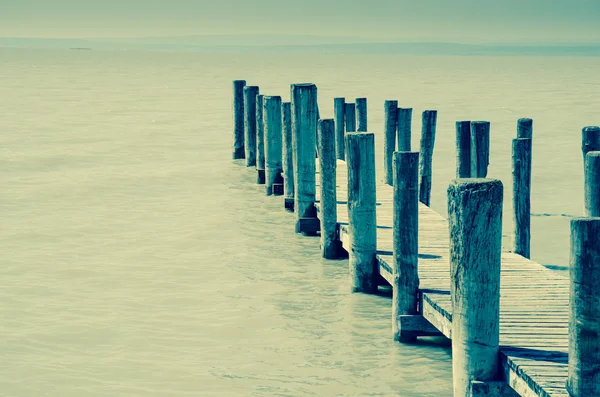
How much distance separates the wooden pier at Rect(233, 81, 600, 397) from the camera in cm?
536

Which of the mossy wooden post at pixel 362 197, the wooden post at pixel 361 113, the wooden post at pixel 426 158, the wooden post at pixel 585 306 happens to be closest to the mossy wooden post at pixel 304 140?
the wooden post at pixel 426 158

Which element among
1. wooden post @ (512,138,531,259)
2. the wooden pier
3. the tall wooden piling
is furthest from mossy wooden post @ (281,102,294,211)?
wooden post @ (512,138,531,259)

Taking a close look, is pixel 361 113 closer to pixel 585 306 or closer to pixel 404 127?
pixel 404 127

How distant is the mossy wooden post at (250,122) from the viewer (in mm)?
16656

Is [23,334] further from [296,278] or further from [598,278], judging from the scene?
[598,278]

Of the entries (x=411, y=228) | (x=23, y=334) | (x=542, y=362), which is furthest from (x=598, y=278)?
(x=23, y=334)

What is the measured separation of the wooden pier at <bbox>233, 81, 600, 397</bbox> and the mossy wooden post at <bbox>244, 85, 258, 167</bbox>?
353cm

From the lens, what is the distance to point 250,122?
55.5 ft

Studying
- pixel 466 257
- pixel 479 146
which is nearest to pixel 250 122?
pixel 479 146

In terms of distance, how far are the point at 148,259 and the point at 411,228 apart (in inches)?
180

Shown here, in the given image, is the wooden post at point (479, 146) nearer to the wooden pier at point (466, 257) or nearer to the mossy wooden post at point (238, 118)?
the wooden pier at point (466, 257)

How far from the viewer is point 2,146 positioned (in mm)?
21453

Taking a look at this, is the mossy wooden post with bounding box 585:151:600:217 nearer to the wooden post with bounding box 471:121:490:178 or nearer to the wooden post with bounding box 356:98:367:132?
the wooden post with bounding box 471:121:490:178

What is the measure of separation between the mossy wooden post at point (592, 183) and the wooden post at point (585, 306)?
2.44 metres
